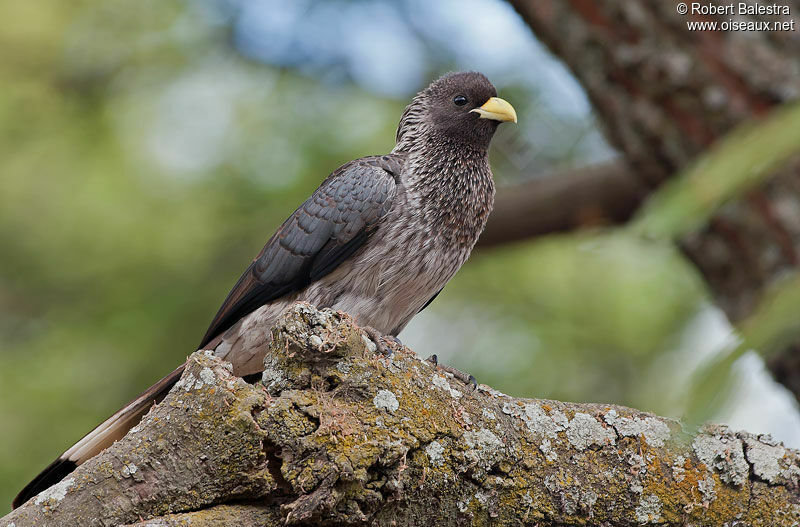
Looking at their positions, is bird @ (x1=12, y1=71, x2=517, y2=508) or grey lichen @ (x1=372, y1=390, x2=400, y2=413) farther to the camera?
bird @ (x1=12, y1=71, x2=517, y2=508)

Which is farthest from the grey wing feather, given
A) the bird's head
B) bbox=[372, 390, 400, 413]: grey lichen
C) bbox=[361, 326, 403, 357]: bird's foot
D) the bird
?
bbox=[372, 390, 400, 413]: grey lichen

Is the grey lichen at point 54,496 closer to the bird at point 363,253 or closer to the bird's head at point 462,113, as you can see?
the bird at point 363,253

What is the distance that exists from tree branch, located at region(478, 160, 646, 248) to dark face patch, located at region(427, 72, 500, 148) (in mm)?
1041

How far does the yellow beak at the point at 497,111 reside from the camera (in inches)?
193

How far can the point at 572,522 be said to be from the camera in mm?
2887

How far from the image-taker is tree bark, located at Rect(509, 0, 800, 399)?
15.7 feet

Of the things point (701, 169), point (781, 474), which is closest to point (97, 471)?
point (701, 169)

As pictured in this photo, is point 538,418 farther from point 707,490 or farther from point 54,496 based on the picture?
point 54,496

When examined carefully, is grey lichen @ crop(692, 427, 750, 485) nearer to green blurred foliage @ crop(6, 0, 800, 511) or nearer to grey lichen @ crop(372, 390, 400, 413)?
grey lichen @ crop(372, 390, 400, 413)

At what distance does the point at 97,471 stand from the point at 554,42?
370 cm

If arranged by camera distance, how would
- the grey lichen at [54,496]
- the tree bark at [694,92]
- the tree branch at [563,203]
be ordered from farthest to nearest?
A: 1. the tree branch at [563,203]
2. the tree bark at [694,92]
3. the grey lichen at [54,496]

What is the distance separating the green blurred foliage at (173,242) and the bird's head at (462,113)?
0.93m

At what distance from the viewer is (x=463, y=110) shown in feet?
16.6

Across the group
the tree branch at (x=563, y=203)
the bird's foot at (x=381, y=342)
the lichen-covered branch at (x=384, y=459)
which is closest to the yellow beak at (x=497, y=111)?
the tree branch at (x=563, y=203)
